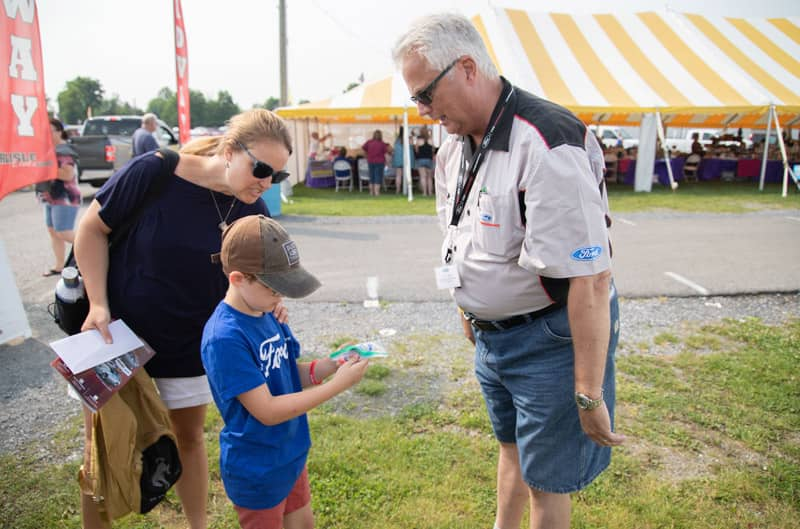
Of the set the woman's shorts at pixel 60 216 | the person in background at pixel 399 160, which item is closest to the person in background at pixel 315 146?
the person in background at pixel 399 160

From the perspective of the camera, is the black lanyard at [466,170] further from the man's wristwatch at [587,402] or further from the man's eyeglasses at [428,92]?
the man's wristwatch at [587,402]

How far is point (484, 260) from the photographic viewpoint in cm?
171

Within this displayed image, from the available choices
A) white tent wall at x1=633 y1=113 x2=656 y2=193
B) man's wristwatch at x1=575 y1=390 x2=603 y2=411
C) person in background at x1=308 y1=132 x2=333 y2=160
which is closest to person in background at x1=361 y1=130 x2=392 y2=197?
person in background at x1=308 y1=132 x2=333 y2=160

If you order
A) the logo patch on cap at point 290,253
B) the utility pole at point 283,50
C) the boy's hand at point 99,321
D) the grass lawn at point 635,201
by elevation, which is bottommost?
the grass lawn at point 635,201

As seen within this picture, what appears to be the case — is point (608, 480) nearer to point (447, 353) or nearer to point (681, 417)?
point (681, 417)

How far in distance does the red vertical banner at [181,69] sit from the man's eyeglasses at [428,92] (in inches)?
292

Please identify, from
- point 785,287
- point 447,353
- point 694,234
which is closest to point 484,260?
point 447,353

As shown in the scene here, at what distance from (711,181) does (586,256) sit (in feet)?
59.7

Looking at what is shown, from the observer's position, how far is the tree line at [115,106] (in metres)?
84.1

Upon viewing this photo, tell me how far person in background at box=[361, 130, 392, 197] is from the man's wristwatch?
1325 cm

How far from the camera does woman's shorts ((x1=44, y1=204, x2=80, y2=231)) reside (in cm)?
634

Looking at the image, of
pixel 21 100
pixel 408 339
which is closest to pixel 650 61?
pixel 408 339

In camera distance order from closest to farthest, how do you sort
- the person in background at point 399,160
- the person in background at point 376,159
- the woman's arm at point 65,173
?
the woman's arm at point 65,173, the person in background at point 376,159, the person in background at point 399,160

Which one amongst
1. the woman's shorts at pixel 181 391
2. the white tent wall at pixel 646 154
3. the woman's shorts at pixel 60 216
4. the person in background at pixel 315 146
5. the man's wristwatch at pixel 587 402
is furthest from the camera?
the person in background at pixel 315 146
